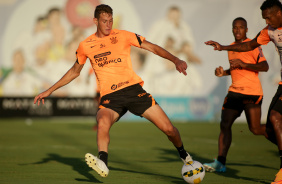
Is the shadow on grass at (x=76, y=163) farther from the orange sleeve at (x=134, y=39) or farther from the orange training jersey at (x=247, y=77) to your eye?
the orange training jersey at (x=247, y=77)

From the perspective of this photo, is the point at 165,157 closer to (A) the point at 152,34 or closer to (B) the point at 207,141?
(B) the point at 207,141

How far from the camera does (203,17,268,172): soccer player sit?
31.3 feet

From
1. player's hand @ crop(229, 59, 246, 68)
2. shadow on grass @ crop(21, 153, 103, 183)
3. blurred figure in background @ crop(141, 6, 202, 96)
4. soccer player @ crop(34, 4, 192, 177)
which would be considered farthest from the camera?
blurred figure in background @ crop(141, 6, 202, 96)

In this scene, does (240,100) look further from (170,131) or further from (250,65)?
(170,131)

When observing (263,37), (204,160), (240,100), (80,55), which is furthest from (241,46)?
(204,160)

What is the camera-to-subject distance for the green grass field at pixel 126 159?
872 centimetres

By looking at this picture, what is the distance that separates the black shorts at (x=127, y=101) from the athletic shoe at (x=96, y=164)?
1038mm

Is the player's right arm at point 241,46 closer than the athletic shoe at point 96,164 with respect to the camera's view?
No

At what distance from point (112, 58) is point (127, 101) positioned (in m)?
0.67

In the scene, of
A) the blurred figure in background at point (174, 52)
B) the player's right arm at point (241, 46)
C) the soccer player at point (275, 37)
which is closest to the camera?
the soccer player at point (275, 37)

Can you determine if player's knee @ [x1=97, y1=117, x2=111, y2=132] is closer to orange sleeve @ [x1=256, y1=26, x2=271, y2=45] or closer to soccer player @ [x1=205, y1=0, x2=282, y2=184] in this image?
soccer player @ [x1=205, y1=0, x2=282, y2=184]

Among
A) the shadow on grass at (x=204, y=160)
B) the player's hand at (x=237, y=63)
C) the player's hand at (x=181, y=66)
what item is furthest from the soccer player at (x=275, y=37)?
the player's hand at (x=181, y=66)

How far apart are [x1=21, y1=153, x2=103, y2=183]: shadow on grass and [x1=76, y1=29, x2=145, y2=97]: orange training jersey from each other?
58.3 inches

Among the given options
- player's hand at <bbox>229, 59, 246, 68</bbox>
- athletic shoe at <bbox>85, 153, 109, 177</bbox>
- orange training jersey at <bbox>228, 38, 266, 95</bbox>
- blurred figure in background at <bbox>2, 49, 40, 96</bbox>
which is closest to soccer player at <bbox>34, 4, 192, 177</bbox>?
athletic shoe at <bbox>85, 153, 109, 177</bbox>
